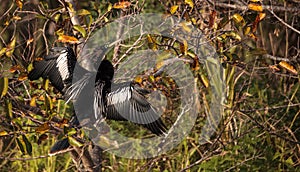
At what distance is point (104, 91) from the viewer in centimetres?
297

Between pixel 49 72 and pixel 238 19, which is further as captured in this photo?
pixel 49 72

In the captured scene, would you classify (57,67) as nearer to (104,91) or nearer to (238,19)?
(104,91)

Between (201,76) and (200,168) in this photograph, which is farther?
(200,168)

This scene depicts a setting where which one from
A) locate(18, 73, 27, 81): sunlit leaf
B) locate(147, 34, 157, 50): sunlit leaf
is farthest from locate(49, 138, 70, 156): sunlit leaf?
locate(147, 34, 157, 50): sunlit leaf

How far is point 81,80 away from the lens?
2.98m

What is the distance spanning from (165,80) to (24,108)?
0.77 metres

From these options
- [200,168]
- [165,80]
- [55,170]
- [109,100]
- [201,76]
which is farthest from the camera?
[55,170]

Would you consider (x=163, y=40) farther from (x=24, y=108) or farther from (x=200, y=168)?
(x=200, y=168)

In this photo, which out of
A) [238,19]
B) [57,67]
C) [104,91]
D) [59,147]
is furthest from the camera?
[59,147]

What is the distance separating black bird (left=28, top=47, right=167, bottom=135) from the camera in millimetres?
2900

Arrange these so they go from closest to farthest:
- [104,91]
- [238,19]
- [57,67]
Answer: [238,19] < [104,91] < [57,67]

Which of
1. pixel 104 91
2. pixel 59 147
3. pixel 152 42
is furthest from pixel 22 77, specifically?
pixel 152 42

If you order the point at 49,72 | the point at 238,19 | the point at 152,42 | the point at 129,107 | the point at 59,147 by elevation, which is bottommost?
the point at 59,147

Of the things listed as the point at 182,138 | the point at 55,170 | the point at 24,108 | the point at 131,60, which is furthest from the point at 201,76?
the point at 55,170
